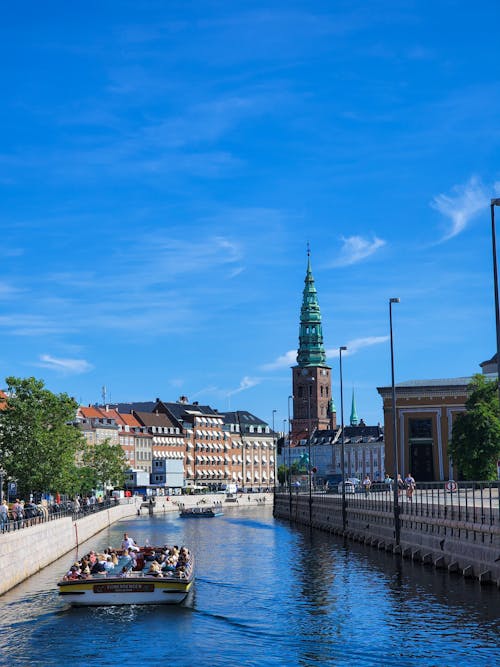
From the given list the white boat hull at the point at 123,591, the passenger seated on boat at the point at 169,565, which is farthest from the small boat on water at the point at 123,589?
the passenger seated on boat at the point at 169,565

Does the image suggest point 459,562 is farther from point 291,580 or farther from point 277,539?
point 277,539

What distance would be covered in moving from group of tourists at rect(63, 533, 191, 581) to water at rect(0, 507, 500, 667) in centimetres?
143

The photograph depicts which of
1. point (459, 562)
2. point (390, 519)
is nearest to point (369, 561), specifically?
point (390, 519)

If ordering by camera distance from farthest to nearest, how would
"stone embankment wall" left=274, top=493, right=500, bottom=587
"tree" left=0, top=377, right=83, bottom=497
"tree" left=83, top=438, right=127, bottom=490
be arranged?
"tree" left=83, top=438, right=127, bottom=490 → "tree" left=0, top=377, right=83, bottom=497 → "stone embankment wall" left=274, top=493, right=500, bottom=587

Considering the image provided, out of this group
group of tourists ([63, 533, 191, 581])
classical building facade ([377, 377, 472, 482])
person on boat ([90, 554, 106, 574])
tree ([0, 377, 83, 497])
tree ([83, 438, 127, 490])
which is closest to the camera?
group of tourists ([63, 533, 191, 581])

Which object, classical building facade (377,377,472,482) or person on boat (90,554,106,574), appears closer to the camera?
A: person on boat (90,554,106,574)

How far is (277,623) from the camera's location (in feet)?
137

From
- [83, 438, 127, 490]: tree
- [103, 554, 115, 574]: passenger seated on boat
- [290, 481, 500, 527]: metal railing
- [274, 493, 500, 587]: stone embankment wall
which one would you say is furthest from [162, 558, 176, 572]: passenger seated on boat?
[83, 438, 127, 490]: tree

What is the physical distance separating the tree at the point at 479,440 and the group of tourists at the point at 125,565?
187 ft

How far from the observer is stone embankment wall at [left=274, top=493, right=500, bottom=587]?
47.9m

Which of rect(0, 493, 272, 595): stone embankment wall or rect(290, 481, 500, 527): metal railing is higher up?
rect(290, 481, 500, 527): metal railing

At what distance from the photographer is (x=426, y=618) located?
135 feet

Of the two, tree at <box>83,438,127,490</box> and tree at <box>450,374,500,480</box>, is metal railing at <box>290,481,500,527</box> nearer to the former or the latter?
tree at <box>450,374,500,480</box>

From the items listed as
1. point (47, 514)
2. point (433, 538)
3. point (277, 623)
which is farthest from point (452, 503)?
point (47, 514)
